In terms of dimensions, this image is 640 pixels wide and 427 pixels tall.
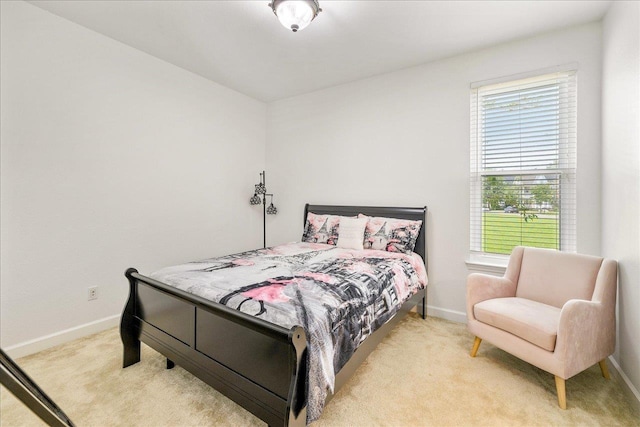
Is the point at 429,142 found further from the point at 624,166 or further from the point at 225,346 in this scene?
the point at 225,346

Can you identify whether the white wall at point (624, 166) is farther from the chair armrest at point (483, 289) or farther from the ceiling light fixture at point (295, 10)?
the ceiling light fixture at point (295, 10)

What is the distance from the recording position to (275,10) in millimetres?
2066

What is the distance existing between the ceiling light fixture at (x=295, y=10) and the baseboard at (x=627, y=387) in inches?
124

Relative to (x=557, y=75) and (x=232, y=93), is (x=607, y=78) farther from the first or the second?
(x=232, y=93)

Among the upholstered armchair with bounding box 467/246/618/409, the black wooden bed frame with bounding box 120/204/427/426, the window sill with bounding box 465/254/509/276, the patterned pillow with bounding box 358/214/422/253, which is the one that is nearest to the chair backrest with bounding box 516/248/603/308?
the upholstered armchair with bounding box 467/246/618/409

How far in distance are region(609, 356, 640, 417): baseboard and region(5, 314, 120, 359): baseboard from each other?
12.9 ft

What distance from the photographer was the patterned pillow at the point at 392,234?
2.93 metres

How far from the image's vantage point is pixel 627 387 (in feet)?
5.79

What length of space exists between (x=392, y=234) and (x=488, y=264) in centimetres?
93

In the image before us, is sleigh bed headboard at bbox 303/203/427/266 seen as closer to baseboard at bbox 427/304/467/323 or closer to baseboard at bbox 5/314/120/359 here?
baseboard at bbox 427/304/467/323

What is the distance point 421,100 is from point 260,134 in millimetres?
2356

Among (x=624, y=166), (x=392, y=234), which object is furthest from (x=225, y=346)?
(x=624, y=166)

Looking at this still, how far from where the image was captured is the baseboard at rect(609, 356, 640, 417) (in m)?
1.64

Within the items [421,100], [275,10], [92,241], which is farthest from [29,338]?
[421,100]
